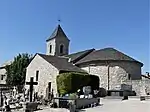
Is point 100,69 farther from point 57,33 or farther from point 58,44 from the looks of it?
point 57,33

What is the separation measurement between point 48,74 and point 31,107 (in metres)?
17.1

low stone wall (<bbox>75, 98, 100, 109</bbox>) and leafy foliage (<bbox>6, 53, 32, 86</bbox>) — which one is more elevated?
leafy foliage (<bbox>6, 53, 32, 86</bbox>)

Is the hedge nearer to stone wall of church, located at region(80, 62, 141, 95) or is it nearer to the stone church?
the stone church

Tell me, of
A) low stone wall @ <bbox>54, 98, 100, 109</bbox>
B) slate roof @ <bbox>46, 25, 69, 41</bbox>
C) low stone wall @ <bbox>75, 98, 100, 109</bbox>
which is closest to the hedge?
low stone wall @ <bbox>75, 98, 100, 109</bbox>

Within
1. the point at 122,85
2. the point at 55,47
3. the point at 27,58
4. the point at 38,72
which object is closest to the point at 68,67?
the point at 38,72

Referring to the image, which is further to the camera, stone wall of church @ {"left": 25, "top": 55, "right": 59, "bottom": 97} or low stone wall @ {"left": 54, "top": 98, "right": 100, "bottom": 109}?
stone wall of church @ {"left": 25, "top": 55, "right": 59, "bottom": 97}

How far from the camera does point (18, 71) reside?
4922cm

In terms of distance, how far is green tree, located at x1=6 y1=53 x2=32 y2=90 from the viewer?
48.7 meters

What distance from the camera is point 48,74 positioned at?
35875 mm

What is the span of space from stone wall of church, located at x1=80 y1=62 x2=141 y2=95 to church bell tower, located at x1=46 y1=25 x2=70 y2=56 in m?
19.4

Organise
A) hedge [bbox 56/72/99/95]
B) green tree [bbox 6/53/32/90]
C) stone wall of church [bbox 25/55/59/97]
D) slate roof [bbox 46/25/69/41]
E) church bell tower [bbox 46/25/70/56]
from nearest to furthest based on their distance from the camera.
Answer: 1. hedge [bbox 56/72/99/95]
2. stone wall of church [bbox 25/55/59/97]
3. green tree [bbox 6/53/32/90]
4. church bell tower [bbox 46/25/70/56]
5. slate roof [bbox 46/25/69/41]

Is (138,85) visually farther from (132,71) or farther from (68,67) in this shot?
(68,67)

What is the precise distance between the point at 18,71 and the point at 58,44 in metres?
12.2

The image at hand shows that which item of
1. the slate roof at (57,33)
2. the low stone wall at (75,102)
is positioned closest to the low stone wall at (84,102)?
the low stone wall at (75,102)
